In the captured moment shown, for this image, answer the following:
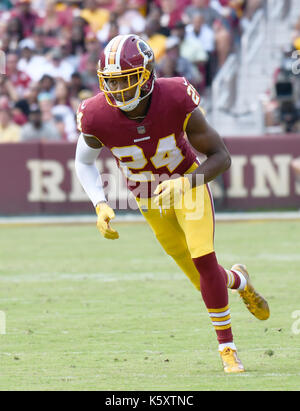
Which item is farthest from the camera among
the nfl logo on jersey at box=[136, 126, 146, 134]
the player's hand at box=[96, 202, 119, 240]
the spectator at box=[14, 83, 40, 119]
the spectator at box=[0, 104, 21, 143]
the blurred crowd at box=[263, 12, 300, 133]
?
the spectator at box=[14, 83, 40, 119]

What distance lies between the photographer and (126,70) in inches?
218

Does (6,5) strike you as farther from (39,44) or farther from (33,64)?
(33,64)

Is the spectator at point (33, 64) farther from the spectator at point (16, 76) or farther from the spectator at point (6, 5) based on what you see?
the spectator at point (6, 5)

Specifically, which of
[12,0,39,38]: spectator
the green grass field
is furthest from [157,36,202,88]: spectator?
the green grass field

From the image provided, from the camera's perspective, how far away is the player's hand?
5656 mm

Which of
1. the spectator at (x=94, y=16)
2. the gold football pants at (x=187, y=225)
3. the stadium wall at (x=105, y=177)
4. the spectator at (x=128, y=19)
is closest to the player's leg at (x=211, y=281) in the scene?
the gold football pants at (x=187, y=225)

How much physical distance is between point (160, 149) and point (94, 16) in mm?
11673

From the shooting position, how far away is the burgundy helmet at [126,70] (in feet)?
18.2

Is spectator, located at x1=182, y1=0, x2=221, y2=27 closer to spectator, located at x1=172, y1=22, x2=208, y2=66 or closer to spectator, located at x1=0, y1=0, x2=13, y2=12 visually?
spectator, located at x1=172, y1=22, x2=208, y2=66

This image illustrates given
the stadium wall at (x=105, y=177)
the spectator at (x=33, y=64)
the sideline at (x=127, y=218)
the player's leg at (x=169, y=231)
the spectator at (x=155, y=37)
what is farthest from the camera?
the spectator at (x=33, y=64)

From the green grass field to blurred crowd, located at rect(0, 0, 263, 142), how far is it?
11.8ft

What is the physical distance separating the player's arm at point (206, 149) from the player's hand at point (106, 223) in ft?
1.70
